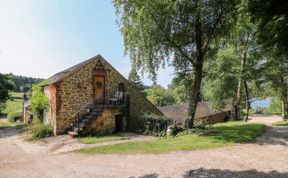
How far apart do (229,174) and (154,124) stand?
10.5 meters

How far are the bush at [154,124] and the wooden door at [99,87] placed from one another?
12.6 feet

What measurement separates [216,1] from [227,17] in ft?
3.93

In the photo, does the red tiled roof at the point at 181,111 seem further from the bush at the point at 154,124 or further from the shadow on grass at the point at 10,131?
the shadow on grass at the point at 10,131

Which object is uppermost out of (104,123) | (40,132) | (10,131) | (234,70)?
(234,70)

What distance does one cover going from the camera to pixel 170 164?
946cm

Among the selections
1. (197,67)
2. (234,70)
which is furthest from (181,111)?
(197,67)

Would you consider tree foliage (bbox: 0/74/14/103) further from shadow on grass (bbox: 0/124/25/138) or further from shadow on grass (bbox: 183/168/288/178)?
shadow on grass (bbox: 183/168/288/178)

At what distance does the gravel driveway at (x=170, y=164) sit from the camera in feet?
27.6

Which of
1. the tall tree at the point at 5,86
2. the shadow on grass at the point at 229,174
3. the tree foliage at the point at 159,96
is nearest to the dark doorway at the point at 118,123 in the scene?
the shadow on grass at the point at 229,174

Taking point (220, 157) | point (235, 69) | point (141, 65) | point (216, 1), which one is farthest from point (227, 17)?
point (235, 69)

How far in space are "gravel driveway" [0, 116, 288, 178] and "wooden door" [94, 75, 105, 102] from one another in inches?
341

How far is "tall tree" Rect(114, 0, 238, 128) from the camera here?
14.5 metres

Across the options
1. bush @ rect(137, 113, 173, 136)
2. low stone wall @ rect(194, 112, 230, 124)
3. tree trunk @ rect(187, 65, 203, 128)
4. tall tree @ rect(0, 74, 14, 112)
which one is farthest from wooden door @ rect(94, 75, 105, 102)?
low stone wall @ rect(194, 112, 230, 124)

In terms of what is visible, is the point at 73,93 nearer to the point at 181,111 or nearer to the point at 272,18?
the point at 272,18
